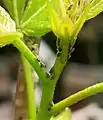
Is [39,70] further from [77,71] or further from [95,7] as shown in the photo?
[77,71]

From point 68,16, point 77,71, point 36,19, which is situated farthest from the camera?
point 77,71

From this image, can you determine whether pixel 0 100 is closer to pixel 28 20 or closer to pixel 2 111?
pixel 2 111

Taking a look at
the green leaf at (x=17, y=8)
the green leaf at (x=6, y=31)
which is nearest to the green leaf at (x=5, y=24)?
the green leaf at (x=6, y=31)

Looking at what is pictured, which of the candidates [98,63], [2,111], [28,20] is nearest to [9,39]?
[28,20]

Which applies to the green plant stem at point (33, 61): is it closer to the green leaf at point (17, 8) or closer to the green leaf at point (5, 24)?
the green leaf at point (5, 24)

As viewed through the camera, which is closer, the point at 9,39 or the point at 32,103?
the point at 9,39

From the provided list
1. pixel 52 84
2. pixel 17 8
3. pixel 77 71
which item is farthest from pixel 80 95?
pixel 77 71
